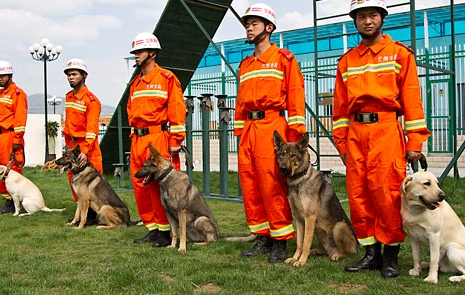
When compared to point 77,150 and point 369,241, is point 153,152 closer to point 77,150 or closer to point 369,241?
point 77,150

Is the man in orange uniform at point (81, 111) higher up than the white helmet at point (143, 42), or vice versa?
the white helmet at point (143, 42)

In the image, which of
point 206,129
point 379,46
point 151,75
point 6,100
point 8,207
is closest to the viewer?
point 379,46

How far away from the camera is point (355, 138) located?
4.21 m

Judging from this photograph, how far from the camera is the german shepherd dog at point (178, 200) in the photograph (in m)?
5.50

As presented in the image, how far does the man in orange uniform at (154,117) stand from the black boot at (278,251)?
1.42m

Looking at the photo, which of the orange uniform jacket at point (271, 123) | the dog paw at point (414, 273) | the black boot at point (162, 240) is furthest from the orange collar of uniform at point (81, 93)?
the dog paw at point (414, 273)

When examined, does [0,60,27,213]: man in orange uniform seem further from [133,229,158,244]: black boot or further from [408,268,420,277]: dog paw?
[408,268,420,277]: dog paw

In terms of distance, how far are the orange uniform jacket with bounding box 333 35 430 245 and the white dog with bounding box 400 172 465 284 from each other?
0.45ft

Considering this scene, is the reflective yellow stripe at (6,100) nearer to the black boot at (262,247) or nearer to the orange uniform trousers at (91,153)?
the orange uniform trousers at (91,153)

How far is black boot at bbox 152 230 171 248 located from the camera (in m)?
5.70

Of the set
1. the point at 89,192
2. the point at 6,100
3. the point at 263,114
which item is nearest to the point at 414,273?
the point at 263,114

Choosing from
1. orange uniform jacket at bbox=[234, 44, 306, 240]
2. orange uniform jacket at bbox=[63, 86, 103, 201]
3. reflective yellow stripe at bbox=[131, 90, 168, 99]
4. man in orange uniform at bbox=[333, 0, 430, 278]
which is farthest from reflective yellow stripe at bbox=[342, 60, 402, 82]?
orange uniform jacket at bbox=[63, 86, 103, 201]

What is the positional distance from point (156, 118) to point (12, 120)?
3.86 m

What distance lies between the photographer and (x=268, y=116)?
482 cm
